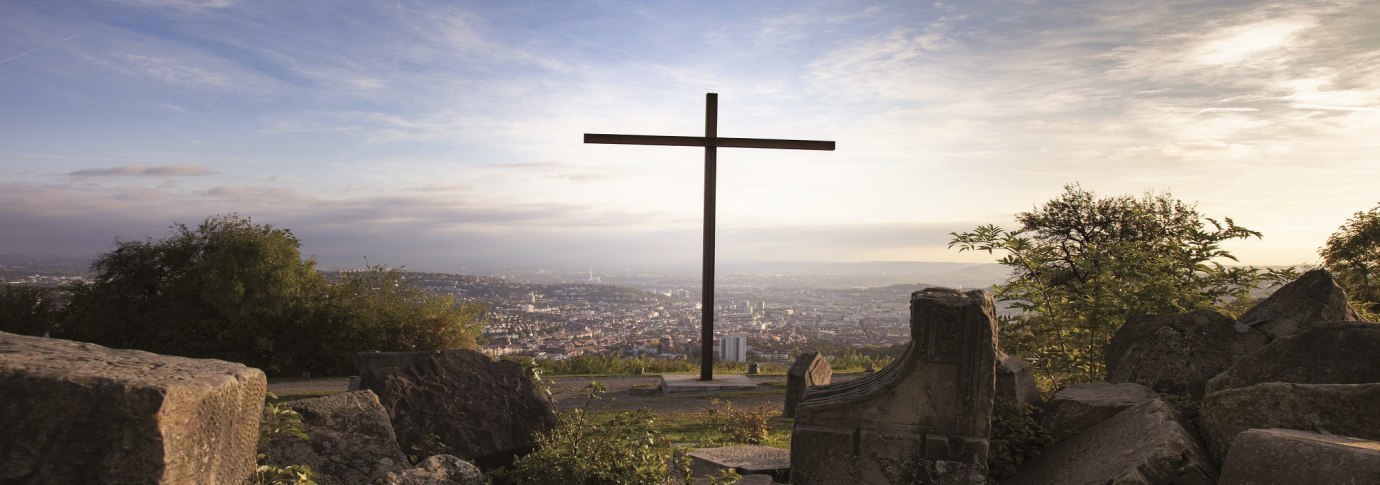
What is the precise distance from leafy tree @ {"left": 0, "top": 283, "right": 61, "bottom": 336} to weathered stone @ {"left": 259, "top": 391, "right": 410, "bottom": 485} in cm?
1667

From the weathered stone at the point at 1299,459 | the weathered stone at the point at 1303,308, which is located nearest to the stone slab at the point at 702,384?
the weathered stone at the point at 1303,308

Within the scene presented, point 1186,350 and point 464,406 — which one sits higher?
point 1186,350

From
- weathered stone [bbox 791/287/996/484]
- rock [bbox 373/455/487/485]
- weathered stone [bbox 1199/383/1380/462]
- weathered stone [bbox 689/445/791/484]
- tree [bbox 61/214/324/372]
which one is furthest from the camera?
tree [bbox 61/214/324/372]

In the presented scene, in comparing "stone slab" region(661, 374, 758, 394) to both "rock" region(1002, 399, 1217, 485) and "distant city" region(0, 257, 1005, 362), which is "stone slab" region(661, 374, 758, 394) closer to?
"distant city" region(0, 257, 1005, 362)

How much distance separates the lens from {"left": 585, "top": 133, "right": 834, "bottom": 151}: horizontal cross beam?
Answer: 44.3ft

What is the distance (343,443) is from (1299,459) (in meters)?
5.96

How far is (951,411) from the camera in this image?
21.5ft

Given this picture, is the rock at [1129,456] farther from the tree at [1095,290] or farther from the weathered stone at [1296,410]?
the tree at [1095,290]

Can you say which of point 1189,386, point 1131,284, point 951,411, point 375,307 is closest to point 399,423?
point 951,411

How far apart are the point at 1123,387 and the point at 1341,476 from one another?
3.08m

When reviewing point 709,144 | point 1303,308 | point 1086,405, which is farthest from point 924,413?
point 709,144

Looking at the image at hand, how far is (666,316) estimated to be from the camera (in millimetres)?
26438

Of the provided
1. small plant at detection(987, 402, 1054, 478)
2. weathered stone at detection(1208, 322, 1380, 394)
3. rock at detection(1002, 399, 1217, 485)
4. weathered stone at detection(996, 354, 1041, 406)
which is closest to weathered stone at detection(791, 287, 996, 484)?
small plant at detection(987, 402, 1054, 478)

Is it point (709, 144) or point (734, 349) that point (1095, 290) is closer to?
point (709, 144)
